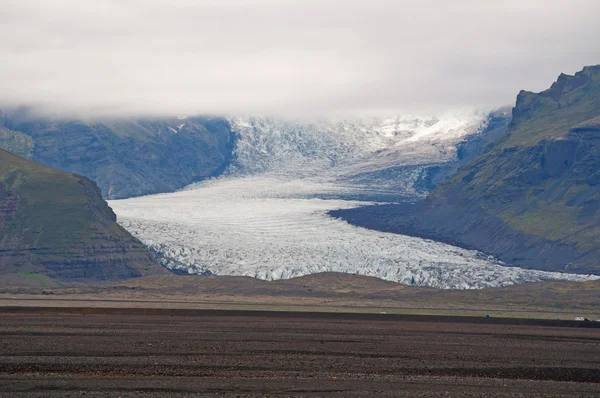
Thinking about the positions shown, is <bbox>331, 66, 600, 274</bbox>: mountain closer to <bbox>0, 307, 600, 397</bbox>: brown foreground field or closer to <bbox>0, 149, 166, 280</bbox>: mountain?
<bbox>0, 149, 166, 280</bbox>: mountain

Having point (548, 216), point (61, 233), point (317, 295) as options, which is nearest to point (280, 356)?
point (317, 295)

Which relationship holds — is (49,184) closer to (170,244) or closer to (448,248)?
(170,244)

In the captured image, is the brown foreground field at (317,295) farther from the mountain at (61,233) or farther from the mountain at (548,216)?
the mountain at (548,216)

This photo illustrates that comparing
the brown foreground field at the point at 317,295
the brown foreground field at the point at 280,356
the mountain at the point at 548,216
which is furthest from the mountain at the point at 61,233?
the brown foreground field at the point at 280,356

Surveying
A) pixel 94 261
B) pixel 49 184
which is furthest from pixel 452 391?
pixel 49 184

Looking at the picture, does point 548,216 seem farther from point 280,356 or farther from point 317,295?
point 280,356
